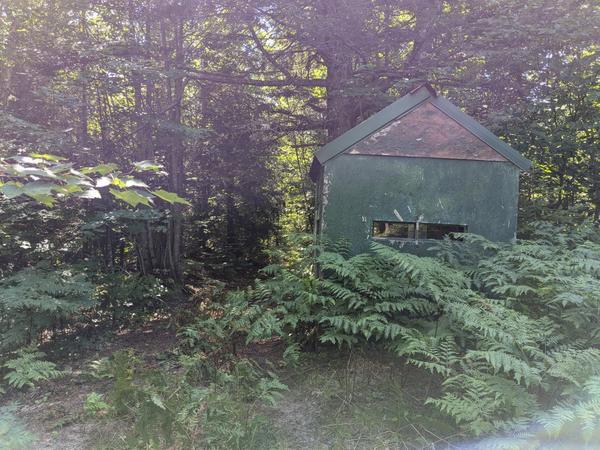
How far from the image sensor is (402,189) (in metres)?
5.29

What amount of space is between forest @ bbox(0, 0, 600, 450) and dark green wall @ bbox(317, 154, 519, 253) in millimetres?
366

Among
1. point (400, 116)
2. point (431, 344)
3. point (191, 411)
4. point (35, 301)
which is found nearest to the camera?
point (191, 411)

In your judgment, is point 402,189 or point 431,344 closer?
point 431,344

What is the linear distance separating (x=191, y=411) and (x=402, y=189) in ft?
11.5

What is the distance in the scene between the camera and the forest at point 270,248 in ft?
10.6

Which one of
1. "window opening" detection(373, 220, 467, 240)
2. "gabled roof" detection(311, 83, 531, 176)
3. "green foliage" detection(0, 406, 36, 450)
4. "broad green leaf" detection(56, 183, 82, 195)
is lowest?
"green foliage" detection(0, 406, 36, 450)

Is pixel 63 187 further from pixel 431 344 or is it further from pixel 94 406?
pixel 431 344

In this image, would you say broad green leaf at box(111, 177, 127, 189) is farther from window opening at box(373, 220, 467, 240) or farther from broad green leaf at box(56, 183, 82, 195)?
window opening at box(373, 220, 467, 240)

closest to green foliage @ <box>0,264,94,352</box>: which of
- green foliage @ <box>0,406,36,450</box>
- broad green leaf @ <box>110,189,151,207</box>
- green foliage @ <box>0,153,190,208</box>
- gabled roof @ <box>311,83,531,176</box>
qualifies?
green foliage @ <box>0,406,36,450</box>

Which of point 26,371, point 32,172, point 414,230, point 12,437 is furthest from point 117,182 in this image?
point 414,230

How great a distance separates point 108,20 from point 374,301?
7050 millimetres

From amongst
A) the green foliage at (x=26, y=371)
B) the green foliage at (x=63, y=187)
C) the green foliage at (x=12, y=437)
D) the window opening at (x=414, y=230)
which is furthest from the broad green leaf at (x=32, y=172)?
the window opening at (x=414, y=230)

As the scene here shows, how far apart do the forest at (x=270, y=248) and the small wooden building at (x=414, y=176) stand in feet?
1.20

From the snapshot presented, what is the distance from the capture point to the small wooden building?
17.2 feet
